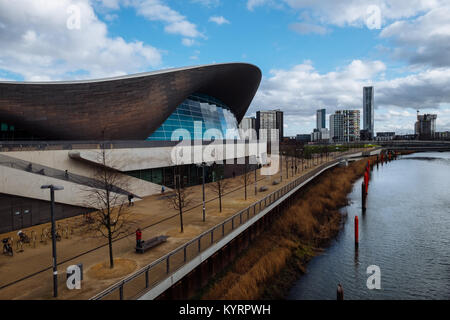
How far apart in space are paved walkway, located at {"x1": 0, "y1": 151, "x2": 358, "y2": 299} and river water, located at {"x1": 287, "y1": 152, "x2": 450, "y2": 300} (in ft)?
22.1

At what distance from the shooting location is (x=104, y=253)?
39.9 feet

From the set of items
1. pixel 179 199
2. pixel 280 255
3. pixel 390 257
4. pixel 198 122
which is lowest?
pixel 390 257

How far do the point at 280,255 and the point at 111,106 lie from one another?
22.1 metres

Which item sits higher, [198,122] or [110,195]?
[198,122]

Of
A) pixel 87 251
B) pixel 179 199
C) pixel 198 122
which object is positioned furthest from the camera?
pixel 198 122

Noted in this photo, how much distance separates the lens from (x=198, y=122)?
136ft

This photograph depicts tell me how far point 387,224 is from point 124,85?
29.1 metres

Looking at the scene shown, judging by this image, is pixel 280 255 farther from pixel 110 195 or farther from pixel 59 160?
pixel 59 160

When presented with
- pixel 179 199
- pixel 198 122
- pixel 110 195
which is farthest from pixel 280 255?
pixel 198 122

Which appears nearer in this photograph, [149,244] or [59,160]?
[149,244]

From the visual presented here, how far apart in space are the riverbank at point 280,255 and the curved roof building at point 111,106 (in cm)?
1389

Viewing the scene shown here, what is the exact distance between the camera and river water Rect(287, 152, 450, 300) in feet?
47.8

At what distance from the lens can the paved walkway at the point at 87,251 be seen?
9.14 metres

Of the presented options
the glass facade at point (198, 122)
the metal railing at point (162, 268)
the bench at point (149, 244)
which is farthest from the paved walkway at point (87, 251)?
the glass facade at point (198, 122)
